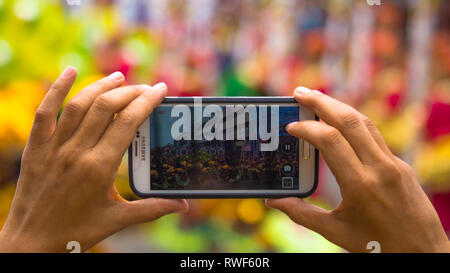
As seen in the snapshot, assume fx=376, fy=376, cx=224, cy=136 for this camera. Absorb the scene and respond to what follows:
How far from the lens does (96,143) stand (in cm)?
41

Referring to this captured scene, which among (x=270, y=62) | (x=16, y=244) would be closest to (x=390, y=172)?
(x=16, y=244)

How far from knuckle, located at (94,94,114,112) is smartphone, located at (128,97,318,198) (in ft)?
0.28

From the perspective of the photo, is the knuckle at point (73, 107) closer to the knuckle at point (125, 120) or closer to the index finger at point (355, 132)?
the knuckle at point (125, 120)

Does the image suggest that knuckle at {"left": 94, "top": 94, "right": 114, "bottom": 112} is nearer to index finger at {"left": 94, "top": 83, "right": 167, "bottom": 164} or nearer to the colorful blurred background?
index finger at {"left": 94, "top": 83, "right": 167, "bottom": 164}

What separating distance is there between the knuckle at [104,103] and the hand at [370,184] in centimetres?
21

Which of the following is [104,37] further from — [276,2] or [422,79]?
[422,79]

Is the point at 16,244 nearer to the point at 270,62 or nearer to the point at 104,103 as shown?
the point at 104,103

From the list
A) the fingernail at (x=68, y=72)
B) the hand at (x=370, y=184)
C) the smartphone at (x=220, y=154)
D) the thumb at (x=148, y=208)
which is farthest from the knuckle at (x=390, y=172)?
the fingernail at (x=68, y=72)

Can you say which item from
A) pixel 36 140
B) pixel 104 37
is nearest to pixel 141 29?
pixel 104 37

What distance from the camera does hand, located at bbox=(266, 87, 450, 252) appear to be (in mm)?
390

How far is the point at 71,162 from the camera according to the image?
16.0 inches

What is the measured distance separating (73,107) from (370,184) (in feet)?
1.06

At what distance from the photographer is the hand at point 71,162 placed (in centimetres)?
40

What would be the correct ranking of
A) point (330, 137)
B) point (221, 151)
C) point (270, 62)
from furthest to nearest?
→ point (270, 62) < point (221, 151) < point (330, 137)
